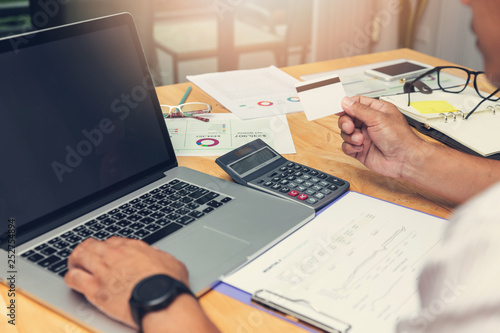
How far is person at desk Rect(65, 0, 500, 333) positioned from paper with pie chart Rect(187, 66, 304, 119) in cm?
33

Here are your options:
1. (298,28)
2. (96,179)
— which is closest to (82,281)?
(96,179)

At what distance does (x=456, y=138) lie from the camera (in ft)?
3.62

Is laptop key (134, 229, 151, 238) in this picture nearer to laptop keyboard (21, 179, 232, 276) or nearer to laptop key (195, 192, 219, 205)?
laptop keyboard (21, 179, 232, 276)

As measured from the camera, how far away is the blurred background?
315cm

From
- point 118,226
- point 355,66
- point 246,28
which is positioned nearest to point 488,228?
point 118,226

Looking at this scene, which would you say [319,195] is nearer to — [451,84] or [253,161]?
[253,161]

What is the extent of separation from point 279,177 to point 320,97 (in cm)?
17

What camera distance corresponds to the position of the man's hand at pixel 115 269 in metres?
0.62

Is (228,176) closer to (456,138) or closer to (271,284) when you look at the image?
(271,284)

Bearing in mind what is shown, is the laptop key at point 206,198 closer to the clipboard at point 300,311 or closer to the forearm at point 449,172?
the clipboard at point 300,311

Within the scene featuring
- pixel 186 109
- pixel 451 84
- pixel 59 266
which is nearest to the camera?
pixel 59 266

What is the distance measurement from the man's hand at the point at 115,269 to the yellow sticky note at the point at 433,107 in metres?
0.79

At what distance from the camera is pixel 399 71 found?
155 centimetres

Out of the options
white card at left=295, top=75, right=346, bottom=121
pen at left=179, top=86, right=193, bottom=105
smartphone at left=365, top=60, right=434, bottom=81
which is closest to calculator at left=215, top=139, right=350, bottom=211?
white card at left=295, top=75, right=346, bottom=121
